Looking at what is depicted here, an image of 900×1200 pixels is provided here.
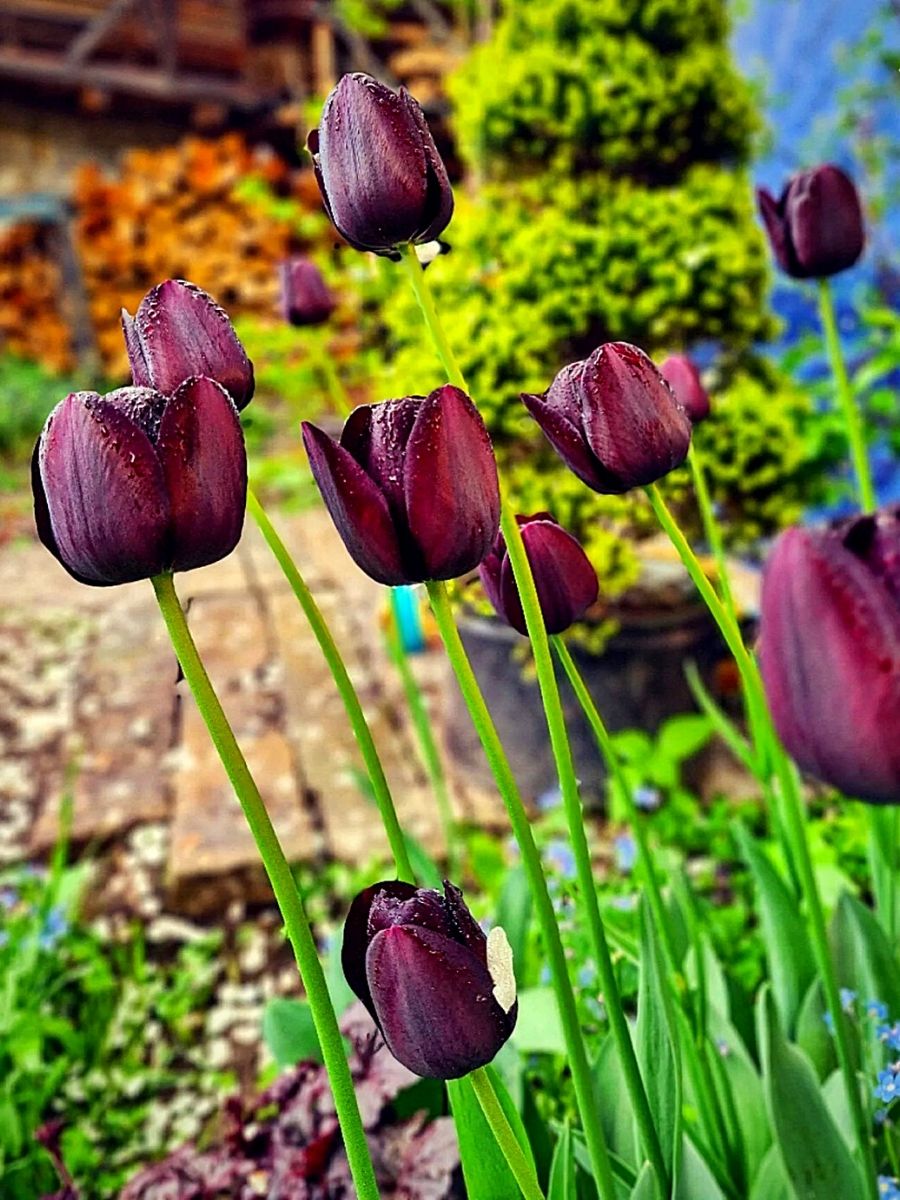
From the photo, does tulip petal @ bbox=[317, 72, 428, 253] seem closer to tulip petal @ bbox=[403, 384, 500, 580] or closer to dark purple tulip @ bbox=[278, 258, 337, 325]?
tulip petal @ bbox=[403, 384, 500, 580]

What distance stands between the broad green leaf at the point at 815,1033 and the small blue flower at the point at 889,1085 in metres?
0.10

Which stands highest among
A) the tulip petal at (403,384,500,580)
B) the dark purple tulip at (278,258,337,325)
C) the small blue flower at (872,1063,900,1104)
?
the dark purple tulip at (278,258,337,325)

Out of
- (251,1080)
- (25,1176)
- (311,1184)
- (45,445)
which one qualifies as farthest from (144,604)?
(45,445)

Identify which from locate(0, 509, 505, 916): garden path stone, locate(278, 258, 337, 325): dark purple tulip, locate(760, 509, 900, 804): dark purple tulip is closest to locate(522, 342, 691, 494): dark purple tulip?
locate(760, 509, 900, 804): dark purple tulip

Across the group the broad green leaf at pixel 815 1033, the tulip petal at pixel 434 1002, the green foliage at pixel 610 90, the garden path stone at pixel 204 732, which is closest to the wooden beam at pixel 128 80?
the garden path stone at pixel 204 732

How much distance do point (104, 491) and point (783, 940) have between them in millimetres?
658

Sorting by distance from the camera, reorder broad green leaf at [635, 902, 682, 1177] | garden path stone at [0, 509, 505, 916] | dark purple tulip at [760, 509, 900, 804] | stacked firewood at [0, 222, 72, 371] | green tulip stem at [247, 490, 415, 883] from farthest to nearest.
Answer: stacked firewood at [0, 222, 72, 371], garden path stone at [0, 509, 505, 916], broad green leaf at [635, 902, 682, 1177], green tulip stem at [247, 490, 415, 883], dark purple tulip at [760, 509, 900, 804]

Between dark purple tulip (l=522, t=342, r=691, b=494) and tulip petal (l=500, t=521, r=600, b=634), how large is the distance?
1.9 inches

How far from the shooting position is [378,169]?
43 cm

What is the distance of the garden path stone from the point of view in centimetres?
174

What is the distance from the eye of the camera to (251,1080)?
132 centimetres

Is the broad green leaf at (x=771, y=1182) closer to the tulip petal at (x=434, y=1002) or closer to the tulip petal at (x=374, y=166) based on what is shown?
the tulip petal at (x=434, y=1002)

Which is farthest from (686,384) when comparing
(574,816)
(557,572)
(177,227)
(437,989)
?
(177,227)

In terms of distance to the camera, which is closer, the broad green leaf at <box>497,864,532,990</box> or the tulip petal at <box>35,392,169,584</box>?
the tulip petal at <box>35,392,169,584</box>
